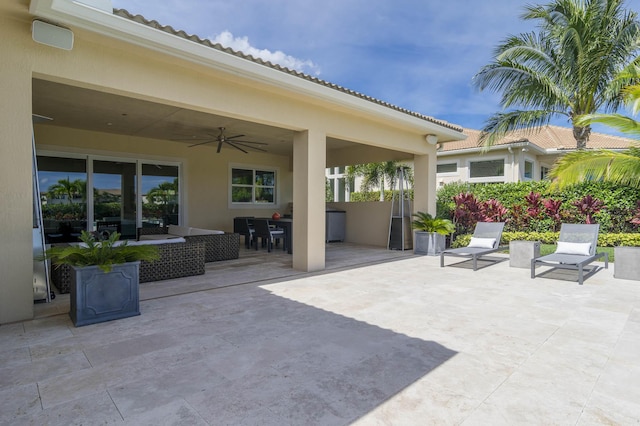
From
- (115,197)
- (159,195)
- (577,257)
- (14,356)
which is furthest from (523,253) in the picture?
(115,197)

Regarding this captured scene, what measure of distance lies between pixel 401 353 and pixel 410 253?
304 inches

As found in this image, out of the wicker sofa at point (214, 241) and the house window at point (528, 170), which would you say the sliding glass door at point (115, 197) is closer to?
the wicker sofa at point (214, 241)

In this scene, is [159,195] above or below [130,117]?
below

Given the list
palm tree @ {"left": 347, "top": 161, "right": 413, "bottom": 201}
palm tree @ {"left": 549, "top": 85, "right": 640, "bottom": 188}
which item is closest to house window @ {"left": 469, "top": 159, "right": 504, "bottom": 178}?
palm tree @ {"left": 347, "top": 161, "right": 413, "bottom": 201}

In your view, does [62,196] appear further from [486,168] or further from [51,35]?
[486,168]

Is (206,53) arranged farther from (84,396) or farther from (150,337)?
(84,396)

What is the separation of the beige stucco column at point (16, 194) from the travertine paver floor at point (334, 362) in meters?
0.45

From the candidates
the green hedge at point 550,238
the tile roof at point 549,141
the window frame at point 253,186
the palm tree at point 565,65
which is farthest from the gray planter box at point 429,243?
the tile roof at point 549,141

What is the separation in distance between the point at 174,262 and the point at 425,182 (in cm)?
777

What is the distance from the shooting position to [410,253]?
433 inches

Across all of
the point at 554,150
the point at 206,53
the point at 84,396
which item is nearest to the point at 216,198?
the point at 206,53

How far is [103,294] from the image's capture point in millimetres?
4469

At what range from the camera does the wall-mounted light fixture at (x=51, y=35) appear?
14.1ft

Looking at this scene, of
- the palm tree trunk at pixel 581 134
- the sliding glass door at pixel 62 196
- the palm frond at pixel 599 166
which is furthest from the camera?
the palm tree trunk at pixel 581 134
